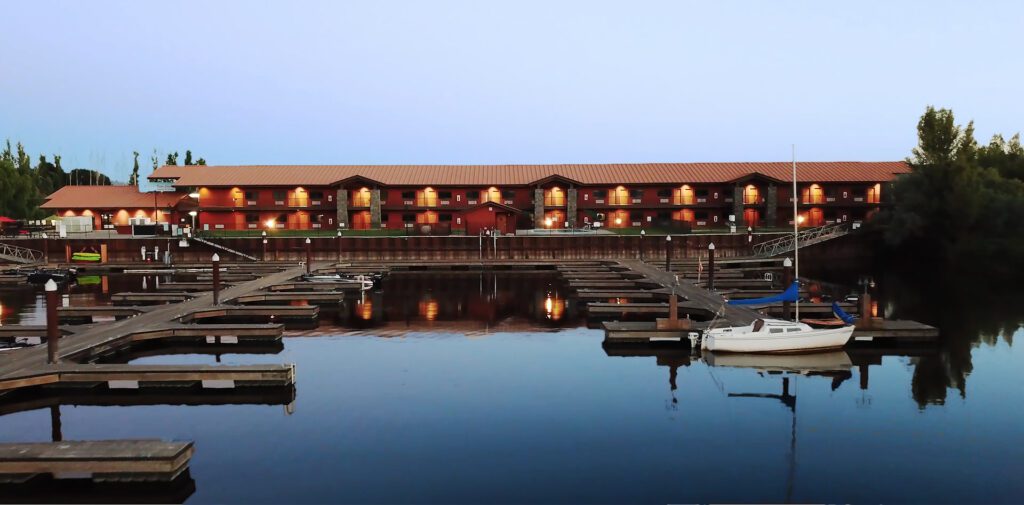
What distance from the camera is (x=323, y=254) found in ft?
236

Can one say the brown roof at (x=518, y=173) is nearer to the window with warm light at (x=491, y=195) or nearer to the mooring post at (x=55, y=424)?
the window with warm light at (x=491, y=195)

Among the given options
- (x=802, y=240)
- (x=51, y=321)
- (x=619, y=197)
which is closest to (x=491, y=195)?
(x=619, y=197)

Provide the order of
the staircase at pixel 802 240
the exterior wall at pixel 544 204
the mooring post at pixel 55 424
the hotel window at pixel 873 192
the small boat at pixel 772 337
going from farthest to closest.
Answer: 1. the hotel window at pixel 873 192
2. the exterior wall at pixel 544 204
3. the staircase at pixel 802 240
4. the small boat at pixel 772 337
5. the mooring post at pixel 55 424

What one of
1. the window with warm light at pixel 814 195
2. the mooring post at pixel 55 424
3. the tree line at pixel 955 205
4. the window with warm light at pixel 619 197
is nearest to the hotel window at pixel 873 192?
the window with warm light at pixel 814 195

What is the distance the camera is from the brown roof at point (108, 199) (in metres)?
91.1

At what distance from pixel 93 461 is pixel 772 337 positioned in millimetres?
23672

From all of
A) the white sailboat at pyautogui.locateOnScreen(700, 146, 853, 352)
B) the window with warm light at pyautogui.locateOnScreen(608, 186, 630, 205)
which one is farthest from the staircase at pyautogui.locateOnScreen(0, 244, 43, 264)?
the white sailboat at pyautogui.locateOnScreen(700, 146, 853, 352)

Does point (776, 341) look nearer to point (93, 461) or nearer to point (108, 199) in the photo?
point (93, 461)

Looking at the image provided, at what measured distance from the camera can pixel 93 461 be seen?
15250 mm

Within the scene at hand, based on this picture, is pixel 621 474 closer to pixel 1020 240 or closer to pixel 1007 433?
pixel 1007 433

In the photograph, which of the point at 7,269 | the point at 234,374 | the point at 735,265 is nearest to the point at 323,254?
the point at 7,269

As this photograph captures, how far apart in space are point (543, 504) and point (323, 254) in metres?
60.2

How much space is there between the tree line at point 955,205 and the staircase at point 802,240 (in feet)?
14.6

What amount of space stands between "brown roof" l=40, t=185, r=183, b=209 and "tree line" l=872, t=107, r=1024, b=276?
282ft
